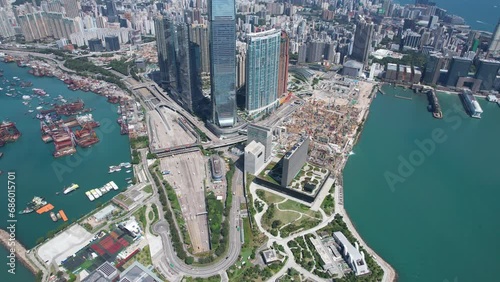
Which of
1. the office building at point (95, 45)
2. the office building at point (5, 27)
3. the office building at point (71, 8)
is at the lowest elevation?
the office building at point (95, 45)

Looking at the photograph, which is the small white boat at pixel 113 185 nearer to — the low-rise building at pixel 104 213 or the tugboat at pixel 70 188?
the low-rise building at pixel 104 213

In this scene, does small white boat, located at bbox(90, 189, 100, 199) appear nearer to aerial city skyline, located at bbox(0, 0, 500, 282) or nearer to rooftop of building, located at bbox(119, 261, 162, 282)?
aerial city skyline, located at bbox(0, 0, 500, 282)

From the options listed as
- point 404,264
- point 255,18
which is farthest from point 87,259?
point 255,18

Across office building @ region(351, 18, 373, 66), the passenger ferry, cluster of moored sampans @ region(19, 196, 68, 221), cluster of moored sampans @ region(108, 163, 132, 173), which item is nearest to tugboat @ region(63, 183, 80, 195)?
cluster of moored sampans @ region(19, 196, 68, 221)

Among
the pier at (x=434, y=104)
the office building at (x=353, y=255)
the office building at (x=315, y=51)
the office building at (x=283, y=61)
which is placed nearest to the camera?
the office building at (x=353, y=255)


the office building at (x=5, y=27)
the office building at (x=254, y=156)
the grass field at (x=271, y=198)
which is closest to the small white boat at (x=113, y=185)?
the office building at (x=254, y=156)

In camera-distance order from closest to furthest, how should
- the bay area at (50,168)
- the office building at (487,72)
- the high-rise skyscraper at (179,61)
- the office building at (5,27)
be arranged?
the bay area at (50,168), the high-rise skyscraper at (179,61), the office building at (487,72), the office building at (5,27)

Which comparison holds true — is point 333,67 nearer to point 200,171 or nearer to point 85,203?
point 200,171
